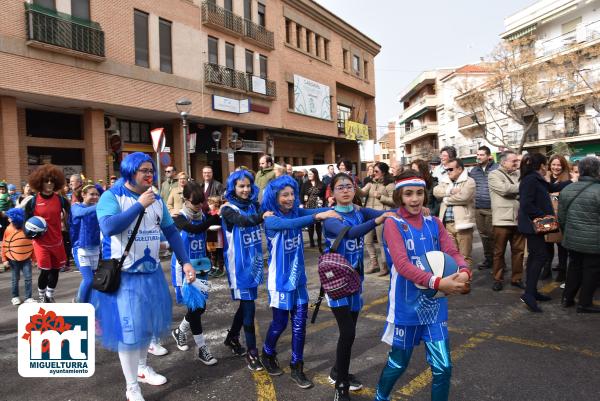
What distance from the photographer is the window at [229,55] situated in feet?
75.4

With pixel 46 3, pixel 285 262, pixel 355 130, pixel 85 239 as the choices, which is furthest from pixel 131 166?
pixel 355 130

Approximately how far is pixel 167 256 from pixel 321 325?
20.5 feet

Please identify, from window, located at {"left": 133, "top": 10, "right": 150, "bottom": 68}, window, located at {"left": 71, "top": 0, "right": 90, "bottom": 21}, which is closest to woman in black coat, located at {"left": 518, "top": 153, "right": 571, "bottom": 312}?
window, located at {"left": 71, "top": 0, "right": 90, "bottom": 21}

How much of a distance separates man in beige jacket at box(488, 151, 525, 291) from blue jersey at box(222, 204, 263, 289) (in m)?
4.05

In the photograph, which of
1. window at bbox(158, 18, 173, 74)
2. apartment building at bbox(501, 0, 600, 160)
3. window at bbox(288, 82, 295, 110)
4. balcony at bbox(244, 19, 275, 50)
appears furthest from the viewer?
apartment building at bbox(501, 0, 600, 160)

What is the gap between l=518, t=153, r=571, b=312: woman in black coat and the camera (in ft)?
17.6

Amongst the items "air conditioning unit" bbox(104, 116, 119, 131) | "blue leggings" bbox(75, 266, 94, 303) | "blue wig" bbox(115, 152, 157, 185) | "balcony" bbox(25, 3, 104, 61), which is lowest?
"blue leggings" bbox(75, 266, 94, 303)

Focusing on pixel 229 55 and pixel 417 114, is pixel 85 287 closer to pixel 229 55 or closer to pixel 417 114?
pixel 229 55

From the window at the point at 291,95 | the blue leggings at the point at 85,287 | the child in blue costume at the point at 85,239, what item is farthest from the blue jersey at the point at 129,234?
the window at the point at 291,95

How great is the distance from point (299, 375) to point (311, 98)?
27094 mm

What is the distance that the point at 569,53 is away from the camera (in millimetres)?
28719

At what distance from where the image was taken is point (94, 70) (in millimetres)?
16234

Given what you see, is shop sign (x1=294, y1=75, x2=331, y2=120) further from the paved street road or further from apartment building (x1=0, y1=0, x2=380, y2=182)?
the paved street road

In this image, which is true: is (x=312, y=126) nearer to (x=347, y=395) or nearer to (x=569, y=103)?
(x=569, y=103)
